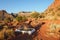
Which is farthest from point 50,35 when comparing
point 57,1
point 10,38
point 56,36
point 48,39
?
point 57,1

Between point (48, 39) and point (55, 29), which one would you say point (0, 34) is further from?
point (55, 29)

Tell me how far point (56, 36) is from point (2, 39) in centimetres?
589

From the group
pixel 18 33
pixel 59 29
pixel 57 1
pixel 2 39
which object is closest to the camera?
pixel 2 39

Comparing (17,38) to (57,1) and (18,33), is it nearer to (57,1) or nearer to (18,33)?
(18,33)

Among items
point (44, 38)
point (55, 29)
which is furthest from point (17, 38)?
point (55, 29)

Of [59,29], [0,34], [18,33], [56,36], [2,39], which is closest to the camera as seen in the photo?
[2,39]

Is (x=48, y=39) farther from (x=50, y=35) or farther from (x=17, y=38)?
(x=17, y=38)

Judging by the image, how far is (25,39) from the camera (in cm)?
1526

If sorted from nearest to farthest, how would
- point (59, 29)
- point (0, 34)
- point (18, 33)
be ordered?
1. point (0, 34)
2. point (18, 33)
3. point (59, 29)

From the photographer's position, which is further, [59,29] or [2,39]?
[59,29]

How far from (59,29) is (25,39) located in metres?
5.56

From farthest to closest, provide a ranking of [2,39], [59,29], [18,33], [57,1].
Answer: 1. [57,1]
2. [59,29]
3. [18,33]
4. [2,39]

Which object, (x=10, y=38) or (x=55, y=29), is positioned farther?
(x=55, y=29)

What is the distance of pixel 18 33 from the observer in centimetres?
1766
